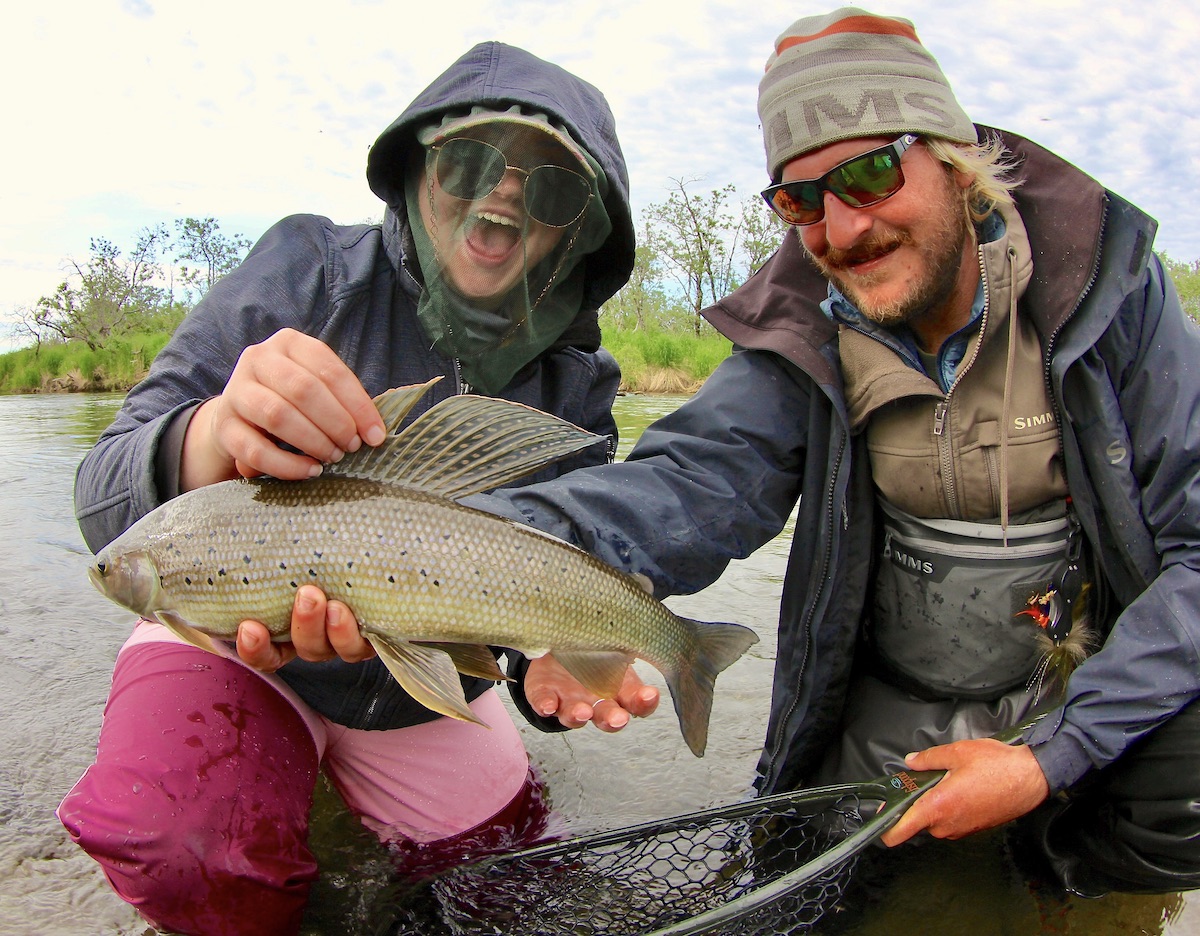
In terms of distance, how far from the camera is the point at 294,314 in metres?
2.55

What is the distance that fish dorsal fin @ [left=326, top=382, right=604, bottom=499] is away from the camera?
6.26 ft

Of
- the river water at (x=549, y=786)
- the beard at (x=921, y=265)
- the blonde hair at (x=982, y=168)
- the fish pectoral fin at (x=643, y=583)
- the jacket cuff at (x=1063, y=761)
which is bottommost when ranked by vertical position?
the river water at (x=549, y=786)

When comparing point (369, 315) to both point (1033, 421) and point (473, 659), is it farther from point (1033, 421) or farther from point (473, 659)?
point (1033, 421)

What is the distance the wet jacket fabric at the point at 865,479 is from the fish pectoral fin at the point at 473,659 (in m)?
0.38

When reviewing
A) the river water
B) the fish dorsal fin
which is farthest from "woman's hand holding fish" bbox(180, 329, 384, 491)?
the river water

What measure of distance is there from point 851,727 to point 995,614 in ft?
1.97

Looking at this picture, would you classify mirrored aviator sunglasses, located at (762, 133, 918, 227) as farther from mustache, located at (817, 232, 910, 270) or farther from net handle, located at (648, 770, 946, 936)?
net handle, located at (648, 770, 946, 936)

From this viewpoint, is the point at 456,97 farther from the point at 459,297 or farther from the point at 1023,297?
the point at 1023,297

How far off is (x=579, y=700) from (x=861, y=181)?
1.75 meters

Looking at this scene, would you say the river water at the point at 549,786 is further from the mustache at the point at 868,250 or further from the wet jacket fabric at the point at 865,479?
the mustache at the point at 868,250

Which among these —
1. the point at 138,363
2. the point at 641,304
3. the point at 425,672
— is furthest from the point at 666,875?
the point at 641,304

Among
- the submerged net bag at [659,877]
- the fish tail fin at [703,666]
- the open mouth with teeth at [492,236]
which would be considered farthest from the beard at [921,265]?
the submerged net bag at [659,877]

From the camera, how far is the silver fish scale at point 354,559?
5.98 feet

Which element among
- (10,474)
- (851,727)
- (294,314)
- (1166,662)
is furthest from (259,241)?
(10,474)
